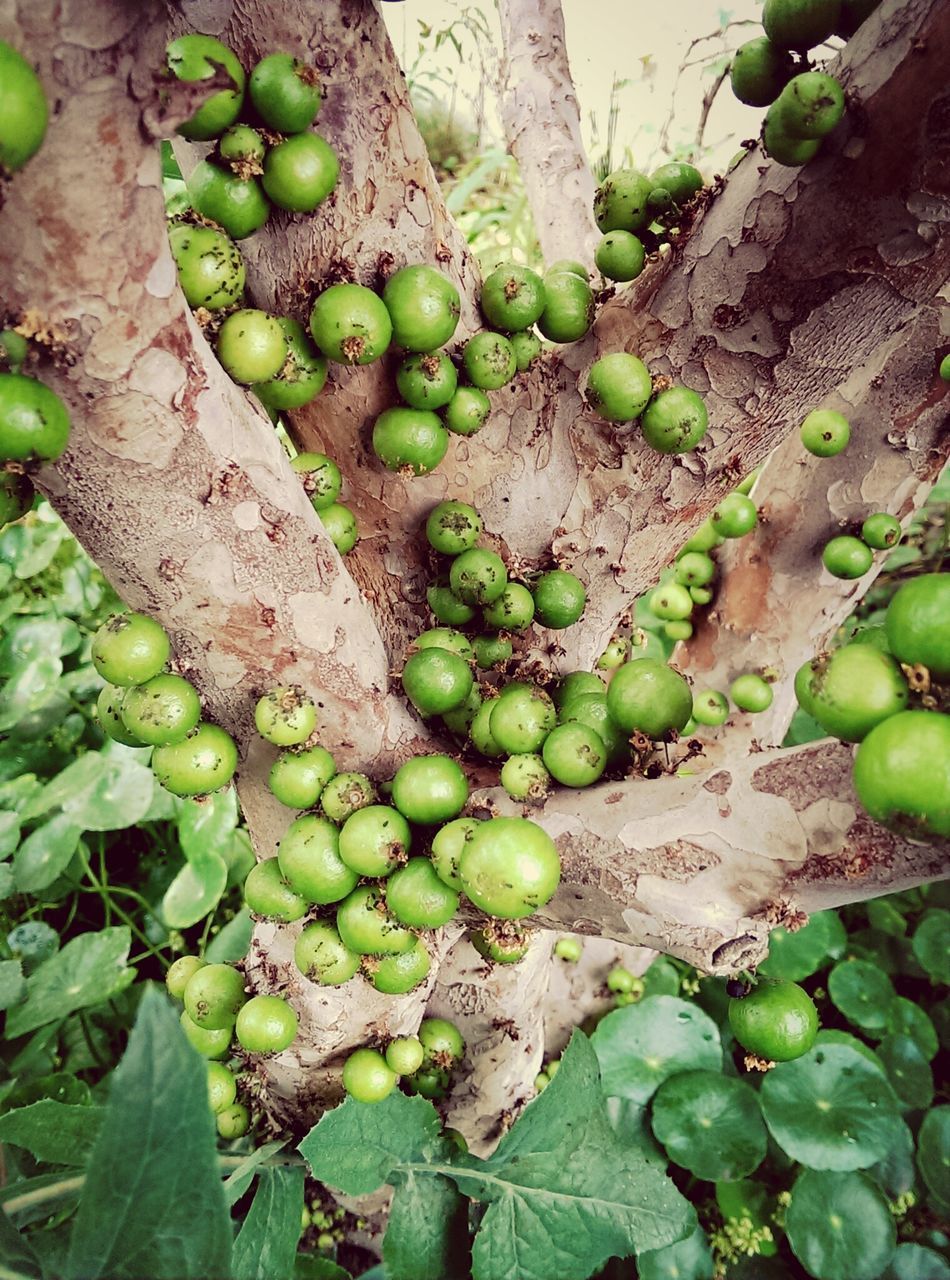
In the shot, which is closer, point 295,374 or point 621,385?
point 295,374

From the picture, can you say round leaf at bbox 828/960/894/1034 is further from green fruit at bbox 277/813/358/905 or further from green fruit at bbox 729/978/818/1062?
green fruit at bbox 277/813/358/905

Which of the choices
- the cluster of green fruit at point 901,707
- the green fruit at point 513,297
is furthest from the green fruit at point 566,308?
the cluster of green fruit at point 901,707

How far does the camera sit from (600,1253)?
1.98 meters

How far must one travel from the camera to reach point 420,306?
179cm

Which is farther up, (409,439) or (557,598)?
(409,439)

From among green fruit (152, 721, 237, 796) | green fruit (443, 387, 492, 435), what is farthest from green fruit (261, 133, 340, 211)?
green fruit (152, 721, 237, 796)

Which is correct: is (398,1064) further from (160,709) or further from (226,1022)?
A: (160,709)

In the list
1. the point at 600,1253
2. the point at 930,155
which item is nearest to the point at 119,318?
the point at 930,155

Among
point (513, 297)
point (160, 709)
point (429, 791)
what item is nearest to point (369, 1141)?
point (429, 791)

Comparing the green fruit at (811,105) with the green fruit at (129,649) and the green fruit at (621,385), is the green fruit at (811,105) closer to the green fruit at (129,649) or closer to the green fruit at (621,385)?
the green fruit at (621,385)

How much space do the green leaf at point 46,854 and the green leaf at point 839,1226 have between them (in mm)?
3232

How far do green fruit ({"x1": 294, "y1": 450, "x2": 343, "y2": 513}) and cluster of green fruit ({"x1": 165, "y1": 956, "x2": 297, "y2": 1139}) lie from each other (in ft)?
4.35

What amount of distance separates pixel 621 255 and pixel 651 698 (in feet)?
3.94

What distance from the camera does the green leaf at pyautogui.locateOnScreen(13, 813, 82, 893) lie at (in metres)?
3.25
